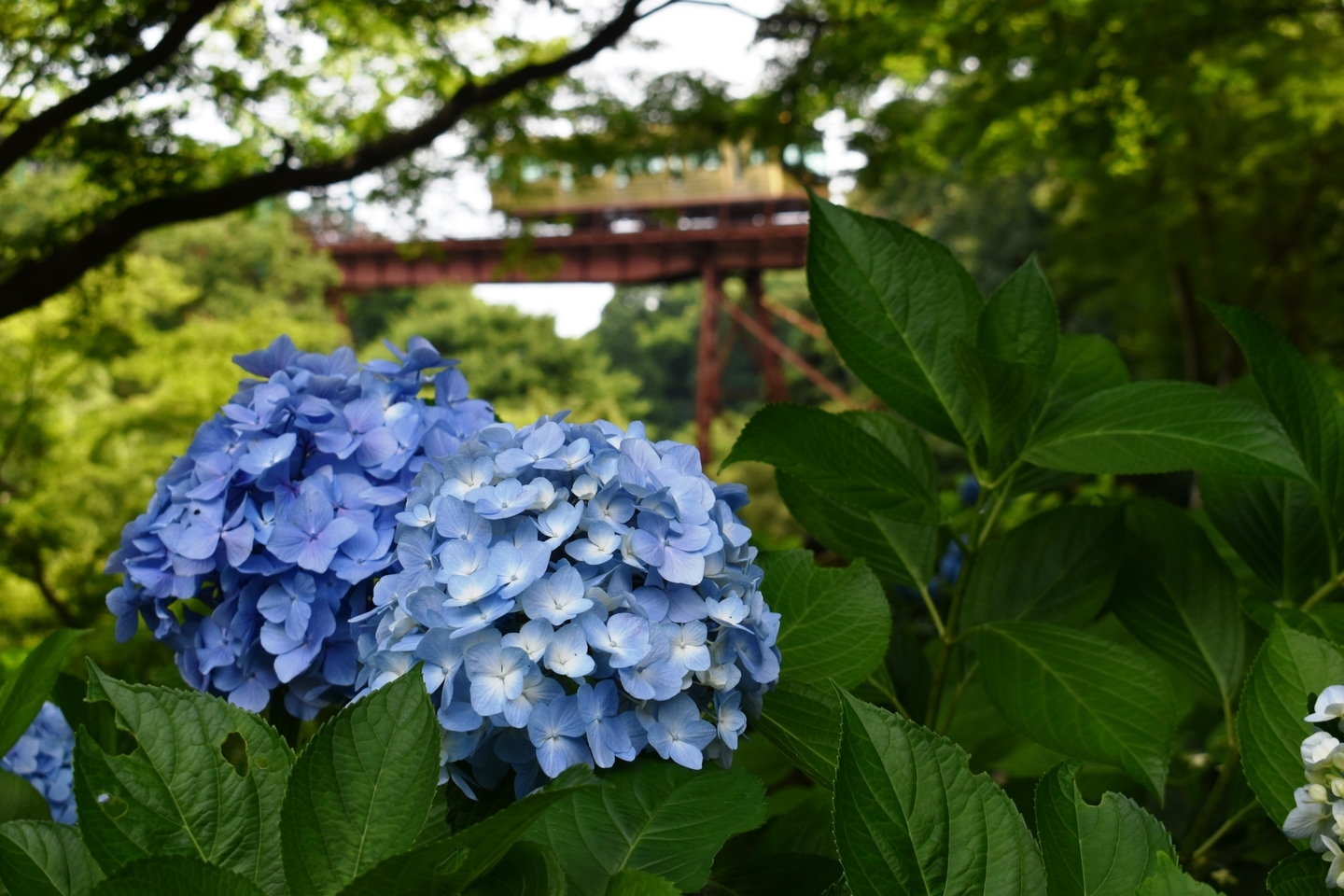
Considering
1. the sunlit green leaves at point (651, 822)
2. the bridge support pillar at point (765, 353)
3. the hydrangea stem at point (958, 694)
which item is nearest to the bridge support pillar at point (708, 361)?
the bridge support pillar at point (765, 353)

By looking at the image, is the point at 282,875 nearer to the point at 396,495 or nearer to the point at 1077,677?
the point at 396,495

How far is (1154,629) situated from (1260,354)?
269 millimetres

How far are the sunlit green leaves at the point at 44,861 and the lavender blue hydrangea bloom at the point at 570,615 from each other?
0.17 m

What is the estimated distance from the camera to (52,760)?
43.7 inches

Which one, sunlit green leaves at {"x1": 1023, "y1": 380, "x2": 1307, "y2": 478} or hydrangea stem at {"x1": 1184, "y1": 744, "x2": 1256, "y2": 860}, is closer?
sunlit green leaves at {"x1": 1023, "y1": 380, "x2": 1307, "y2": 478}

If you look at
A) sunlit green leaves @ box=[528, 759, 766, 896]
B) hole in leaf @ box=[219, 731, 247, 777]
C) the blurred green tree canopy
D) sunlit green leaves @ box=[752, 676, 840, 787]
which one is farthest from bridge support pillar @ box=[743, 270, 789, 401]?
sunlit green leaves @ box=[528, 759, 766, 896]

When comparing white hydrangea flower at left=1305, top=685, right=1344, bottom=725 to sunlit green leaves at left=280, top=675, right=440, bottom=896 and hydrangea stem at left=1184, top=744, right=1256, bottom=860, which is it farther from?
sunlit green leaves at left=280, top=675, right=440, bottom=896

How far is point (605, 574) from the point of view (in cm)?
60

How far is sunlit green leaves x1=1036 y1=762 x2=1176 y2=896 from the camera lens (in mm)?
514

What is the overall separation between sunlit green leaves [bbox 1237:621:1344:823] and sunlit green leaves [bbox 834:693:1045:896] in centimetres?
21

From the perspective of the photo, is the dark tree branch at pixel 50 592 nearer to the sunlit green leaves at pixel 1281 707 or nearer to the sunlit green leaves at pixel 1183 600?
the sunlit green leaves at pixel 1183 600

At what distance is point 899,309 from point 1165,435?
8.6 inches

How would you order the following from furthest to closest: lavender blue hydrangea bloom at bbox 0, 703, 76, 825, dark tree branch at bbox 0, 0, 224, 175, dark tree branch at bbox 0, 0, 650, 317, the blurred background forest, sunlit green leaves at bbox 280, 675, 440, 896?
the blurred background forest → dark tree branch at bbox 0, 0, 650, 317 → dark tree branch at bbox 0, 0, 224, 175 → lavender blue hydrangea bloom at bbox 0, 703, 76, 825 → sunlit green leaves at bbox 280, 675, 440, 896

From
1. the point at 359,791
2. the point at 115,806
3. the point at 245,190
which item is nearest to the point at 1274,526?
the point at 359,791
